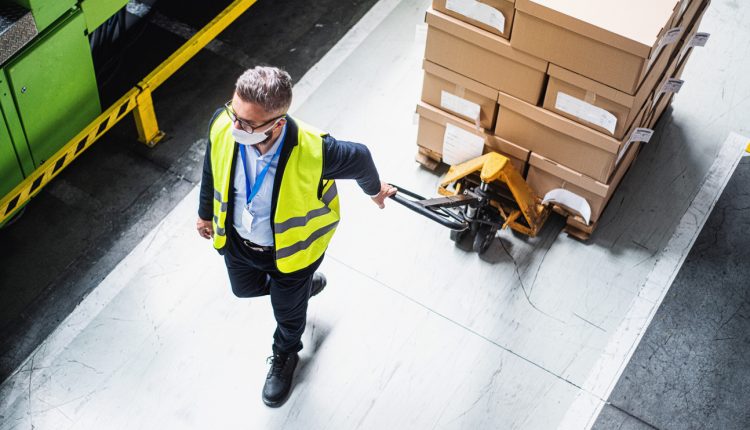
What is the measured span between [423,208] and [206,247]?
5.25ft

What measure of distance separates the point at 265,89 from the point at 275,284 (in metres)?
1.33

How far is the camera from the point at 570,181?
5934 mm

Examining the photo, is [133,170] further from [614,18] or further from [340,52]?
[614,18]

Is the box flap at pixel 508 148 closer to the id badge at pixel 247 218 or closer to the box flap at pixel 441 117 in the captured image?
the box flap at pixel 441 117

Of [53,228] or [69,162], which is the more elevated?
[69,162]

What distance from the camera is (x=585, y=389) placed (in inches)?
219

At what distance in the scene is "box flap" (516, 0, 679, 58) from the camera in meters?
4.91

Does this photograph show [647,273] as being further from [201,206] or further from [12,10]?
[12,10]

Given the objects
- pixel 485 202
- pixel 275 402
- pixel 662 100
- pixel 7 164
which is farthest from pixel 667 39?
pixel 7 164

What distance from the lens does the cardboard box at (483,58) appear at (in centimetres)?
543

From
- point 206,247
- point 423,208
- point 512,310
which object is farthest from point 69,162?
point 512,310

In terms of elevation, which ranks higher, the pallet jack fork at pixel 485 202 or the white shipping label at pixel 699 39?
the white shipping label at pixel 699 39

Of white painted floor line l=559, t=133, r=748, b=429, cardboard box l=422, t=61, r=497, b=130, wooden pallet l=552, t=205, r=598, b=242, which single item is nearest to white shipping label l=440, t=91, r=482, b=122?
cardboard box l=422, t=61, r=497, b=130

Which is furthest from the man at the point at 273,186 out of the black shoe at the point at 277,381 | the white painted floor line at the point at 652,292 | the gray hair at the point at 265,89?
the white painted floor line at the point at 652,292
